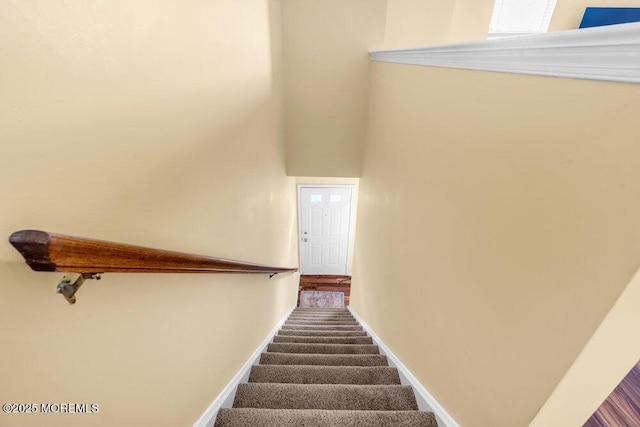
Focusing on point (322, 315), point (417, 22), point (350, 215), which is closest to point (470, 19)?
point (417, 22)

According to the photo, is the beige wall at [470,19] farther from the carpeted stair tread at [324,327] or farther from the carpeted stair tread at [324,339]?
the carpeted stair tread at [324,327]

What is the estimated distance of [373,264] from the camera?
2.24 metres

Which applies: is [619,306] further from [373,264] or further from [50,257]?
[373,264]

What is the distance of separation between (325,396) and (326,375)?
0.22m

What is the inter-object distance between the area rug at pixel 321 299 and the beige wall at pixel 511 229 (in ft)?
10.8

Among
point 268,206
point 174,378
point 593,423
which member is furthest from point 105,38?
point 593,423

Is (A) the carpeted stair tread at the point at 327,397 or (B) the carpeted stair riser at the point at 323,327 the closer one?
(A) the carpeted stair tread at the point at 327,397

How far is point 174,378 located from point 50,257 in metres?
0.70

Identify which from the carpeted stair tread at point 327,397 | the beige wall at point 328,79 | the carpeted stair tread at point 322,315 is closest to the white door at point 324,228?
the beige wall at point 328,79

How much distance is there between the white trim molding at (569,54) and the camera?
43 centimetres

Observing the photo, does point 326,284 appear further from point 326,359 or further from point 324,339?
point 326,359

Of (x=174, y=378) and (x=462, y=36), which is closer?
(x=174, y=378)

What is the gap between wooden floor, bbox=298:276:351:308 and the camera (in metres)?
4.76

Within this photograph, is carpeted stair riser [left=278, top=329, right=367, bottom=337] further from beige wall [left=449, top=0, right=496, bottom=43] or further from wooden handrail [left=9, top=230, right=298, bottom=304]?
beige wall [left=449, top=0, right=496, bottom=43]
